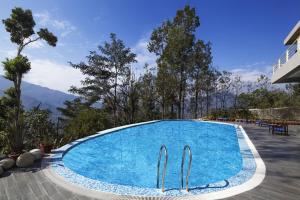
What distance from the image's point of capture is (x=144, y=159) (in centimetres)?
915

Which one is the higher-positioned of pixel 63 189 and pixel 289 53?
pixel 289 53

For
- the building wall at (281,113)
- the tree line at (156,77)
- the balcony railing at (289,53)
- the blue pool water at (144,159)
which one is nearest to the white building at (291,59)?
the balcony railing at (289,53)

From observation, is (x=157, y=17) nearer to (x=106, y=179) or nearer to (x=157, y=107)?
(x=157, y=107)

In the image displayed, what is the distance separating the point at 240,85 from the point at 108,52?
72.6 ft

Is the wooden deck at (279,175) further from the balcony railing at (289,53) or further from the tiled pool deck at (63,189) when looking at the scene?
the balcony railing at (289,53)

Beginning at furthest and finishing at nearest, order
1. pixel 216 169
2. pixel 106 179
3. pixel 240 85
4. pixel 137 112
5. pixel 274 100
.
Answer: pixel 240 85 < pixel 274 100 < pixel 137 112 < pixel 216 169 < pixel 106 179

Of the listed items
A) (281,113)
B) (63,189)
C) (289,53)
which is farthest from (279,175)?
→ (281,113)

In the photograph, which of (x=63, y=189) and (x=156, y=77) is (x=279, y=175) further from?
(x=156, y=77)

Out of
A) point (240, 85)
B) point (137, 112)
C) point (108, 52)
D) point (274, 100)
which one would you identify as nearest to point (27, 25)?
point (108, 52)

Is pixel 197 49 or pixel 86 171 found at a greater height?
pixel 197 49

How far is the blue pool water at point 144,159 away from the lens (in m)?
7.00

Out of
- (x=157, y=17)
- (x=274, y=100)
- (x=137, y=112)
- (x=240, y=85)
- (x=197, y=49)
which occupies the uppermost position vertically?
(x=157, y=17)

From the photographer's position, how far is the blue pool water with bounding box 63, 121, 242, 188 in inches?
276

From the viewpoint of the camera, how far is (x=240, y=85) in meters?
36.1
